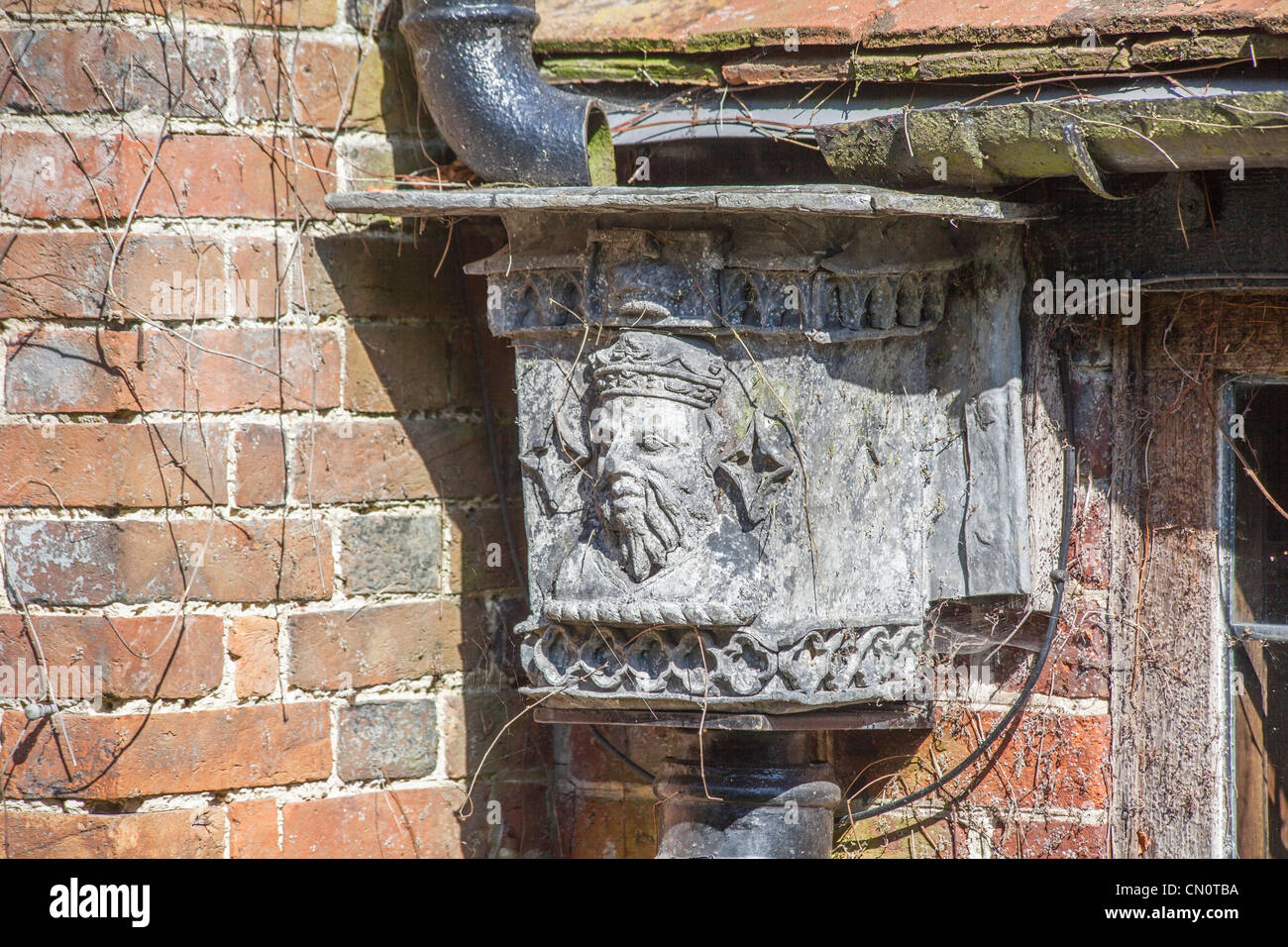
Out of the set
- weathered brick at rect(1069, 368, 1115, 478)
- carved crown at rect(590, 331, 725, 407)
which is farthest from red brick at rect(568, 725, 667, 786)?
weathered brick at rect(1069, 368, 1115, 478)

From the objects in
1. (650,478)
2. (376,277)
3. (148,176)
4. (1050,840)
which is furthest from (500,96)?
(1050,840)

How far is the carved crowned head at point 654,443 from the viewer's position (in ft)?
6.63

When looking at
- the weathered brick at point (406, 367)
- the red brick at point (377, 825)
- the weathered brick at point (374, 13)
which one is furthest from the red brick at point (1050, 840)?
the weathered brick at point (374, 13)

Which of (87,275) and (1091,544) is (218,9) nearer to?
(87,275)

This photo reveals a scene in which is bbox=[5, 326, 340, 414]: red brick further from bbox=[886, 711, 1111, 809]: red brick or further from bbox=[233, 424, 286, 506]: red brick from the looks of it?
bbox=[886, 711, 1111, 809]: red brick

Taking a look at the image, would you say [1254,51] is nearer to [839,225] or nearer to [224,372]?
[839,225]

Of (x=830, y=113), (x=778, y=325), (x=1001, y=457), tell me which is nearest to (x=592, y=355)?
(x=778, y=325)

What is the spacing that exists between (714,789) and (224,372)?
1.20 meters

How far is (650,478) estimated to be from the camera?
2.02m

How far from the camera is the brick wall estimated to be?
223 centimetres

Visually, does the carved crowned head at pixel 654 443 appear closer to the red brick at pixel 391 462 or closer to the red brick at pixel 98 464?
the red brick at pixel 391 462

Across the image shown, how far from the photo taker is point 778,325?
206cm
